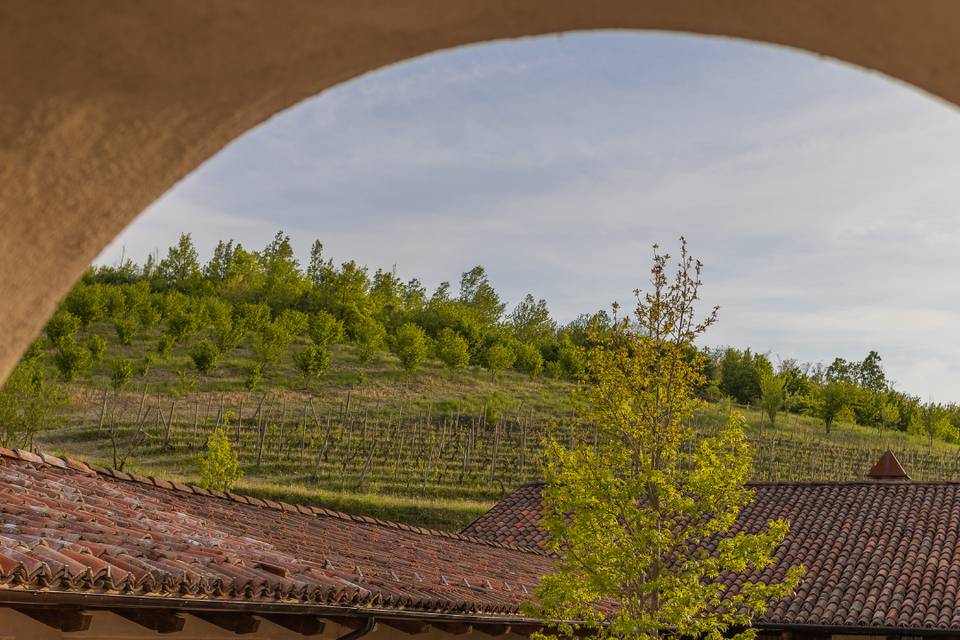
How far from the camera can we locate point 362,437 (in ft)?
103

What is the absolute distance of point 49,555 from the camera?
5.08m

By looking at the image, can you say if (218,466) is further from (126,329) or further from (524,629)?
(126,329)

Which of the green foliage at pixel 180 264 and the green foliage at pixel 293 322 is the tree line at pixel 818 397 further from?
the green foliage at pixel 180 264

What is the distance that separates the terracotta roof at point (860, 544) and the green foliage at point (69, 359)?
19.3 meters

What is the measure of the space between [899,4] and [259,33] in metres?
0.76

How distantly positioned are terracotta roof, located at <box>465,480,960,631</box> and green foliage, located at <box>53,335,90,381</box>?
63.4ft

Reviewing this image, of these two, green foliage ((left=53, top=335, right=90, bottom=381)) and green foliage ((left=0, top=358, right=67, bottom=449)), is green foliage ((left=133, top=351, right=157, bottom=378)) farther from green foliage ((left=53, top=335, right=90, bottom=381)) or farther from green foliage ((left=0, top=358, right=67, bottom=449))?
green foliage ((left=0, top=358, right=67, bottom=449))

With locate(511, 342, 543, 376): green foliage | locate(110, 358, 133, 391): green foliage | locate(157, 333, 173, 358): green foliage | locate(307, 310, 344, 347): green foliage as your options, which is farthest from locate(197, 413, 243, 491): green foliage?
locate(511, 342, 543, 376): green foliage

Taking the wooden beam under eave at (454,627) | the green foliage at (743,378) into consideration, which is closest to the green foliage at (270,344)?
the green foliage at (743,378)

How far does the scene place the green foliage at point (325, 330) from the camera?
45.0 m

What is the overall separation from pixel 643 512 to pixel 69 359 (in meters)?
27.5

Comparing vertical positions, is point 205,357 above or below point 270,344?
below

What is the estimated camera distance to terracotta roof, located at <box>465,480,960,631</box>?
12867 mm

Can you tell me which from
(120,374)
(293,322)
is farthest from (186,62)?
(293,322)
